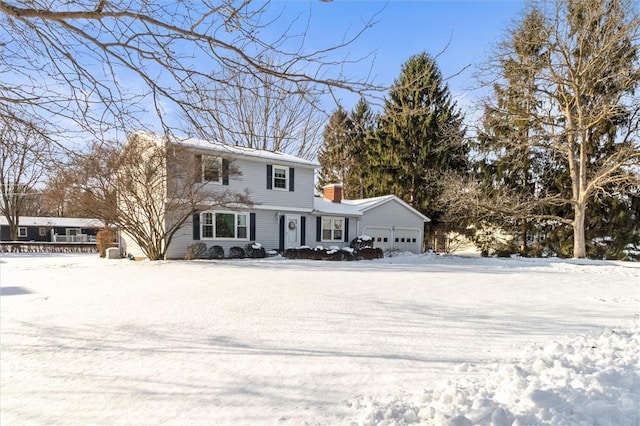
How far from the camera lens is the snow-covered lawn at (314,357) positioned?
2914 millimetres

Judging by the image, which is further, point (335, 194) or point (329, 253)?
point (335, 194)

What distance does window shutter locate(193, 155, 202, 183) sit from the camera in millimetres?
14045

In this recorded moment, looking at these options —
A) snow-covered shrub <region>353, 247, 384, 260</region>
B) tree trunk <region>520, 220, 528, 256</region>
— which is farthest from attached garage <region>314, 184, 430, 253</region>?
tree trunk <region>520, 220, 528, 256</region>

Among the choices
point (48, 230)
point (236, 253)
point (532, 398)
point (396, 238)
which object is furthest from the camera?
point (48, 230)

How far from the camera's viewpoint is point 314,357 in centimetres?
410

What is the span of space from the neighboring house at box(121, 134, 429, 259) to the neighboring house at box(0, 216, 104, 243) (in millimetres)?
22767

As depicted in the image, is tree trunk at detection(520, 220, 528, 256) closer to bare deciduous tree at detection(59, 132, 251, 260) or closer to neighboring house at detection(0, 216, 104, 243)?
bare deciduous tree at detection(59, 132, 251, 260)

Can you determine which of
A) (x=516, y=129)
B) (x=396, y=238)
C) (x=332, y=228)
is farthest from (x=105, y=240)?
(x=516, y=129)

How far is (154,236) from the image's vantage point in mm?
15000

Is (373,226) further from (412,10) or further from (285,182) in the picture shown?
(412,10)

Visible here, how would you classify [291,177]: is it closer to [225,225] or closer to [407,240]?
[225,225]

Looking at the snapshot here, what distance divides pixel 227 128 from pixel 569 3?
63.2 ft

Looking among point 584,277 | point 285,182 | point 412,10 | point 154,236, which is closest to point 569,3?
point 584,277

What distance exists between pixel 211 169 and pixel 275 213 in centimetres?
415
